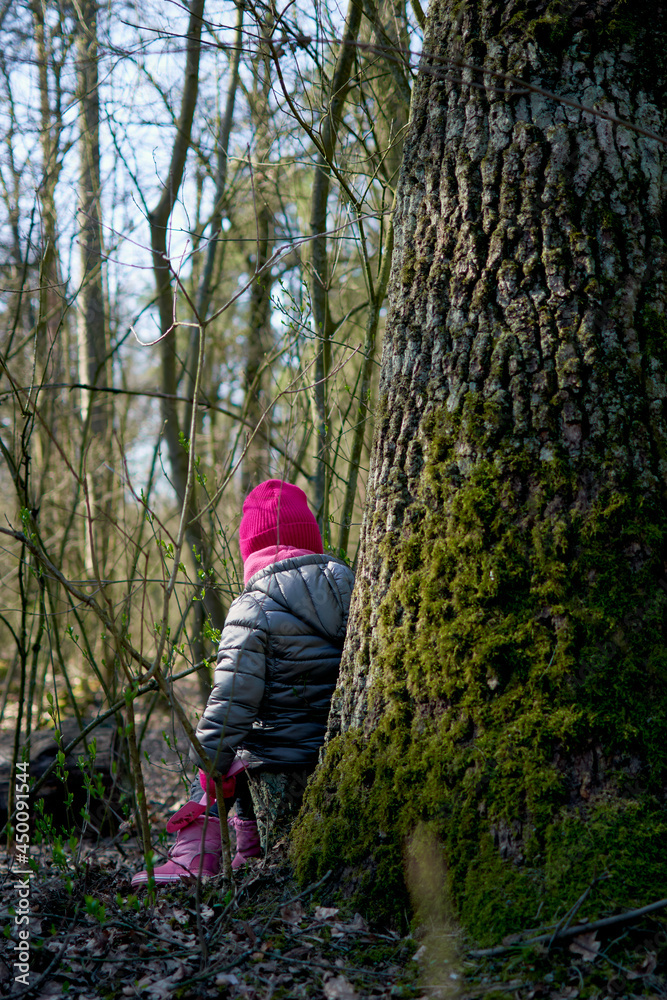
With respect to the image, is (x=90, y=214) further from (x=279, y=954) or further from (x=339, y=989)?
(x=339, y=989)

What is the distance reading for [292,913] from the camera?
1.97 m

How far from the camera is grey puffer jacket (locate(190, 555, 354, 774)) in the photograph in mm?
2504

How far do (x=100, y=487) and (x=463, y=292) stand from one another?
6347 millimetres

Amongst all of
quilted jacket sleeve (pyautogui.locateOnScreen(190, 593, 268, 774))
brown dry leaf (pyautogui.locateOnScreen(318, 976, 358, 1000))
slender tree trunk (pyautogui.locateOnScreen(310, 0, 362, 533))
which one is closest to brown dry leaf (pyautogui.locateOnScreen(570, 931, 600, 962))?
brown dry leaf (pyautogui.locateOnScreen(318, 976, 358, 1000))

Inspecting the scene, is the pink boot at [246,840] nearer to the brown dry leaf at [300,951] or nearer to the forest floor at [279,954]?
the forest floor at [279,954]

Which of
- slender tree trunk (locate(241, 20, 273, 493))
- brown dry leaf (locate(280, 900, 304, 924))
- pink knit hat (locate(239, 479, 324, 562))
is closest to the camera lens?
brown dry leaf (locate(280, 900, 304, 924))

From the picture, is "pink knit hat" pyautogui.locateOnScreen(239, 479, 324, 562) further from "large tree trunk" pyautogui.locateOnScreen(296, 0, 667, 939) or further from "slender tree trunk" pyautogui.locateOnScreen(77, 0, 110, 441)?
"slender tree trunk" pyautogui.locateOnScreen(77, 0, 110, 441)

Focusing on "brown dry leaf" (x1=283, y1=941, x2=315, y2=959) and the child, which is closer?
"brown dry leaf" (x1=283, y1=941, x2=315, y2=959)

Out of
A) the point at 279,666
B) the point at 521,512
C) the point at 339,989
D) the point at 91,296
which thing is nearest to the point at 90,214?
the point at 91,296

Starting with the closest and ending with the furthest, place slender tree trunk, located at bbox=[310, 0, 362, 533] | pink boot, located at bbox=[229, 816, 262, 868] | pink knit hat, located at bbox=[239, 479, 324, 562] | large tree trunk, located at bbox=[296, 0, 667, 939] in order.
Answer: large tree trunk, located at bbox=[296, 0, 667, 939]
pink boot, located at bbox=[229, 816, 262, 868]
pink knit hat, located at bbox=[239, 479, 324, 562]
slender tree trunk, located at bbox=[310, 0, 362, 533]

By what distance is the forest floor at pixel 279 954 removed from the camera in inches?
62.1

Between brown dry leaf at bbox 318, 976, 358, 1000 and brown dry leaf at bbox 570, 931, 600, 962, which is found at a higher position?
brown dry leaf at bbox 570, 931, 600, 962

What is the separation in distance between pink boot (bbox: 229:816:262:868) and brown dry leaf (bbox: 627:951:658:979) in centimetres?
158

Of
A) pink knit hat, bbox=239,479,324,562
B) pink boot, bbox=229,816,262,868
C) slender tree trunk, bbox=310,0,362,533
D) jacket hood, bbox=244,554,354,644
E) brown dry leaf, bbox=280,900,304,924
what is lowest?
pink boot, bbox=229,816,262,868
